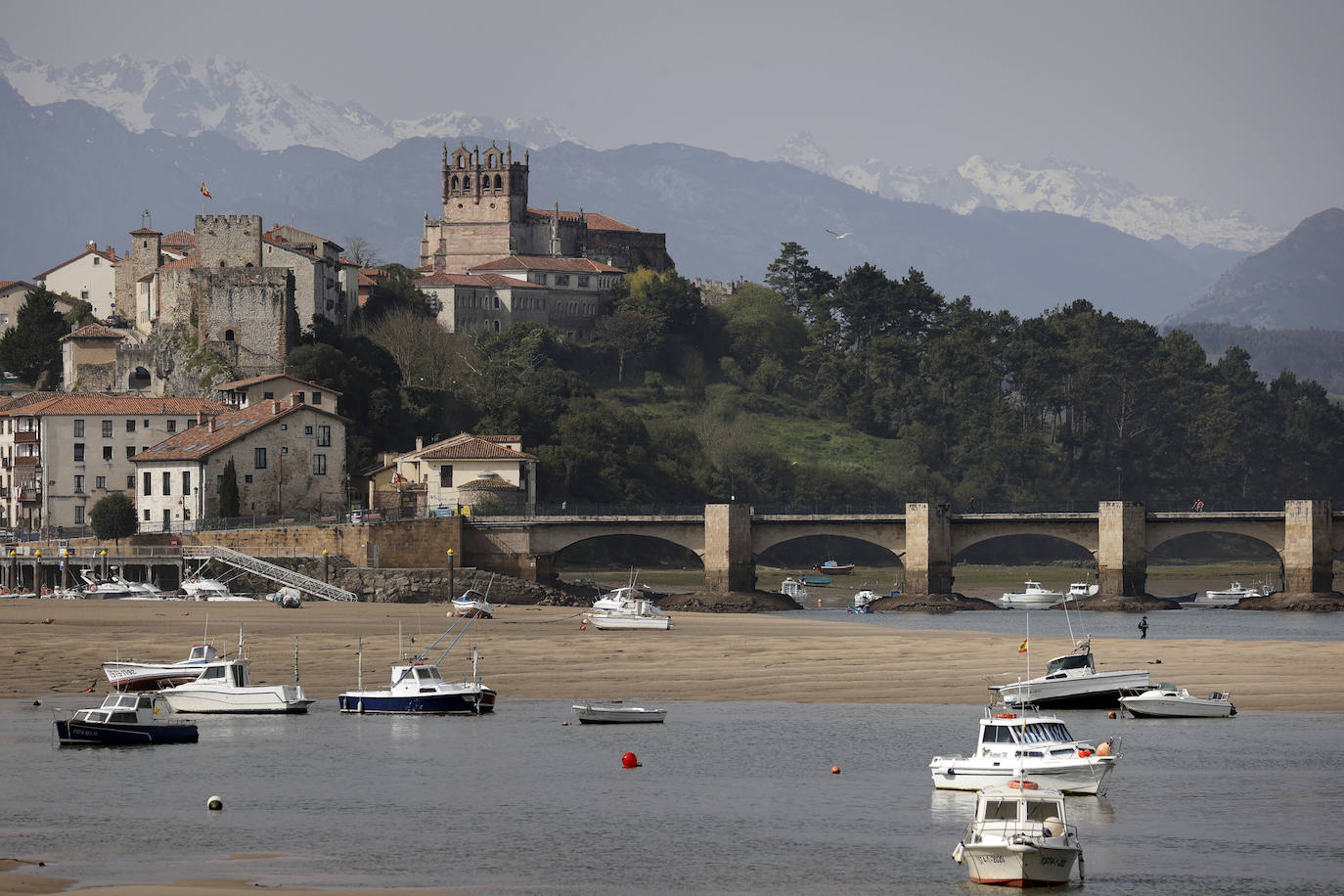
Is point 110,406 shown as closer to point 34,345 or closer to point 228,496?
point 228,496

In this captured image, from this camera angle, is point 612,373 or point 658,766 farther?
point 612,373

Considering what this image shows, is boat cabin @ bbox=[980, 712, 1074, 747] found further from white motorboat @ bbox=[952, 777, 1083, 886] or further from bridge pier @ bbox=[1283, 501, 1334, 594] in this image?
bridge pier @ bbox=[1283, 501, 1334, 594]

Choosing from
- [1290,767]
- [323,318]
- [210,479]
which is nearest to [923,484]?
[323,318]

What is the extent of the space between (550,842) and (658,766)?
9.24 meters

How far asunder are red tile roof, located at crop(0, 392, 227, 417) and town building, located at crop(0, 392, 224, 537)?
0.06 meters

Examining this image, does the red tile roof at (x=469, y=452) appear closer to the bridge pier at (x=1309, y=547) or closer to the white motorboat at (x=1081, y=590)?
the white motorboat at (x=1081, y=590)

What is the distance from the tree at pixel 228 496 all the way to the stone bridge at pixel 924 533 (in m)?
12.5

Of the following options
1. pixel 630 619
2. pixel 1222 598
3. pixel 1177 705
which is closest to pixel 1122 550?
pixel 1222 598

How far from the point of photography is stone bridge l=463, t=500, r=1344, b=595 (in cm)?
10869

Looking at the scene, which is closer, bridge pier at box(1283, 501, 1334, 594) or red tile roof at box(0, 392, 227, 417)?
bridge pier at box(1283, 501, 1334, 594)

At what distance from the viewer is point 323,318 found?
137 metres

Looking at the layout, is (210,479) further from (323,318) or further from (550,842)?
(550,842)

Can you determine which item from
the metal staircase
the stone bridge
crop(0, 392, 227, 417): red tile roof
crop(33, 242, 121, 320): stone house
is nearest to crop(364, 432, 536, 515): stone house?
the stone bridge

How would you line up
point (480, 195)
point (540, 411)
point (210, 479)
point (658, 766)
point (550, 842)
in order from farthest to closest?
1. point (480, 195)
2. point (540, 411)
3. point (210, 479)
4. point (658, 766)
5. point (550, 842)
